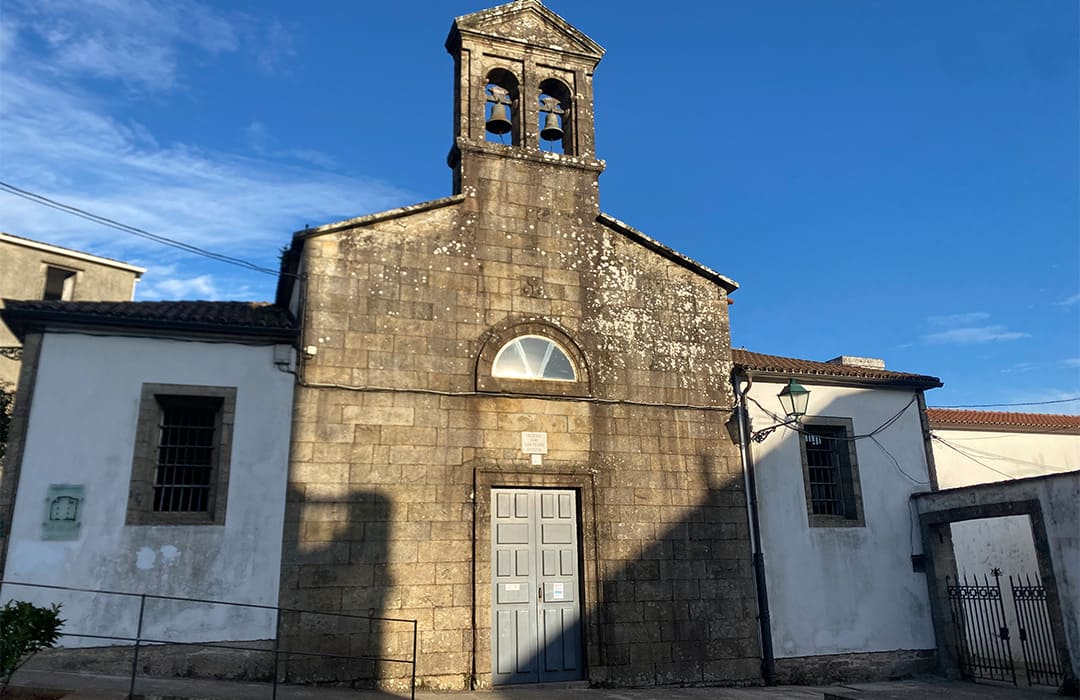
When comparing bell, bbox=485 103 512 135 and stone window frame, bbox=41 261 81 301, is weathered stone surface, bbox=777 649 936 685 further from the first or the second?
stone window frame, bbox=41 261 81 301

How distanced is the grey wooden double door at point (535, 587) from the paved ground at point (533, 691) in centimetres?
33

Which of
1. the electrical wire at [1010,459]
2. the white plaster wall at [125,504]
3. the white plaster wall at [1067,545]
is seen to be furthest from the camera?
the electrical wire at [1010,459]

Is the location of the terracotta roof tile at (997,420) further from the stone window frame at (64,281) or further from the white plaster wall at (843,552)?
the stone window frame at (64,281)

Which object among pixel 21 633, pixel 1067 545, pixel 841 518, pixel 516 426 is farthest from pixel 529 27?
pixel 1067 545

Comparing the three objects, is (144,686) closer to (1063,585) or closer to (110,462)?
(110,462)

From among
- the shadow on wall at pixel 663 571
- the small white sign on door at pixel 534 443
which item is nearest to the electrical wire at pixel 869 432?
the shadow on wall at pixel 663 571

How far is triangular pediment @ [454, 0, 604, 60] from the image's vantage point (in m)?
12.5

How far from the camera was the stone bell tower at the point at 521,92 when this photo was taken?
12.2 m

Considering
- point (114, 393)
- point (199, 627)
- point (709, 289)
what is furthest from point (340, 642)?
point (709, 289)

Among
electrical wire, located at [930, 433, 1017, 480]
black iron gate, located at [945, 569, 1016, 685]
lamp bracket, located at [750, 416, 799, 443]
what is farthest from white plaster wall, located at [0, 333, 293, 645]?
electrical wire, located at [930, 433, 1017, 480]

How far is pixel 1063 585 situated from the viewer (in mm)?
10953

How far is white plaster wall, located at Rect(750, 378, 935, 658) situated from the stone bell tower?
207 inches

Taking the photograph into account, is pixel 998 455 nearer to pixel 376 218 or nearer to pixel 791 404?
pixel 791 404

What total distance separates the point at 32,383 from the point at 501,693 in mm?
6996
